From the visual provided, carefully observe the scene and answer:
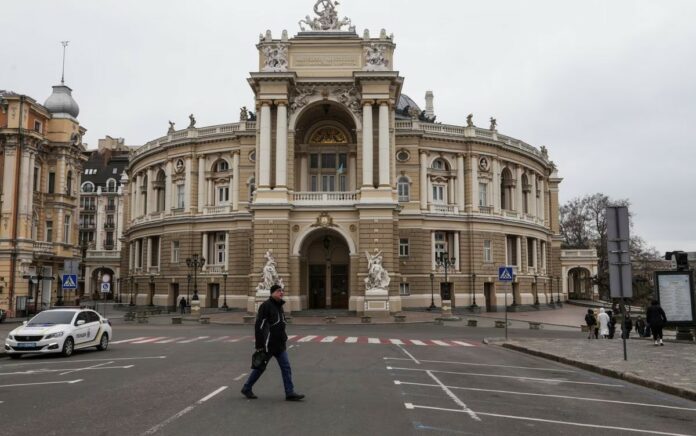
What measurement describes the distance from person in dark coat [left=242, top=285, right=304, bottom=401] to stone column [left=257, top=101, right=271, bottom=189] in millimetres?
35006

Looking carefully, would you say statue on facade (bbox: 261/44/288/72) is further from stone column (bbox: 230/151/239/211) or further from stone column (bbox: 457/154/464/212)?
stone column (bbox: 457/154/464/212)

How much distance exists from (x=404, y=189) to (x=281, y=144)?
46.5 ft

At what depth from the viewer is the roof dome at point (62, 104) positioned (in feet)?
169

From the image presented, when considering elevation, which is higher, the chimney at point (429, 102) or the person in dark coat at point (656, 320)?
the chimney at point (429, 102)

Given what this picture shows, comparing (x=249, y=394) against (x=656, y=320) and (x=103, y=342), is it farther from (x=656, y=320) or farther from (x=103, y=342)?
(x=656, y=320)

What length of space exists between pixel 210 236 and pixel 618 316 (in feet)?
116

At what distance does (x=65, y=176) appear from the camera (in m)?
50.2

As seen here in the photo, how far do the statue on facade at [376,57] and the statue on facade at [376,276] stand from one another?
14373 mm

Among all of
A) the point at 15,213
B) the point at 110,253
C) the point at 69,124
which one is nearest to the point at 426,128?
the point at 69,124

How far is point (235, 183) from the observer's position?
56094 millimetres

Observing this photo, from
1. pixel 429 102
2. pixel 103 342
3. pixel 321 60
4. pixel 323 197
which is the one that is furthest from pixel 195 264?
pixel 429 102

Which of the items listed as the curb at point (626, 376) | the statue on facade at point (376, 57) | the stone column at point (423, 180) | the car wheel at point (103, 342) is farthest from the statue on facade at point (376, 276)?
the car wheel at point (103, 342)

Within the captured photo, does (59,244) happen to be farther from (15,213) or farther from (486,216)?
(486,216)

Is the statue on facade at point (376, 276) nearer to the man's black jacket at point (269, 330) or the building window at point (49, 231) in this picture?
the building window at point (49, 231)
